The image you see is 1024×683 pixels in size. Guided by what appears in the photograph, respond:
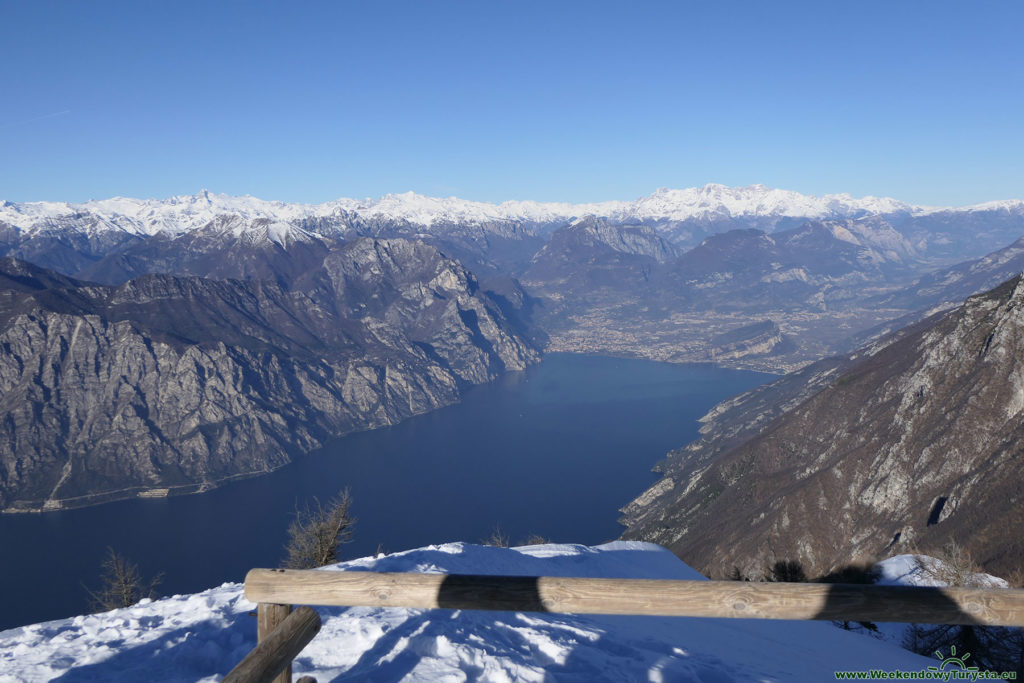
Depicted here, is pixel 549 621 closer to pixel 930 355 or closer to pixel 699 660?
pixel 699 660

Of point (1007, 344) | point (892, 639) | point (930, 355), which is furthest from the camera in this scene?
point (930, 355)

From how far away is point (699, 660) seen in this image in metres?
12.6

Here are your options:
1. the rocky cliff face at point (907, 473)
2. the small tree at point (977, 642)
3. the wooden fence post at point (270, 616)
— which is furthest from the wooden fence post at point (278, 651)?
the rocky cliff face at point (907, 473)

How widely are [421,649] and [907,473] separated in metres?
127

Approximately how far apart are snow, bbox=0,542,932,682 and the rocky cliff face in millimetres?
71871

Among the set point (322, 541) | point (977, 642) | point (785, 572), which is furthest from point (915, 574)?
point (322, 541)

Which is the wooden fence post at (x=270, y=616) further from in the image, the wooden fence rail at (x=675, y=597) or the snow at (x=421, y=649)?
the snow at (x=421, y=649)

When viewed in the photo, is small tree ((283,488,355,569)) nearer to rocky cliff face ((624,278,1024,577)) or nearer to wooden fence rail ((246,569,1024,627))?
wooden fence rail ((246,569,1024,627))

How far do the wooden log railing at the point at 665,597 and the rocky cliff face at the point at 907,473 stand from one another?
79980mm

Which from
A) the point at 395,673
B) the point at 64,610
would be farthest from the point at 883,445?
the point at 64,610

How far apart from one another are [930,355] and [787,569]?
13446 cm

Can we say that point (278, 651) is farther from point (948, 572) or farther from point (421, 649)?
point (948, 572)

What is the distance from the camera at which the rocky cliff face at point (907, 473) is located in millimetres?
87000

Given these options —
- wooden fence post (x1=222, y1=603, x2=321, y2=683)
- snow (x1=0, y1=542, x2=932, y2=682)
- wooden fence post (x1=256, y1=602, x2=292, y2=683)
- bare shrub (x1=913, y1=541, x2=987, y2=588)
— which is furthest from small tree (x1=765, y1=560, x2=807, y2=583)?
wooden fence post (x1=256, y1=602, x2=292, y2=683)
